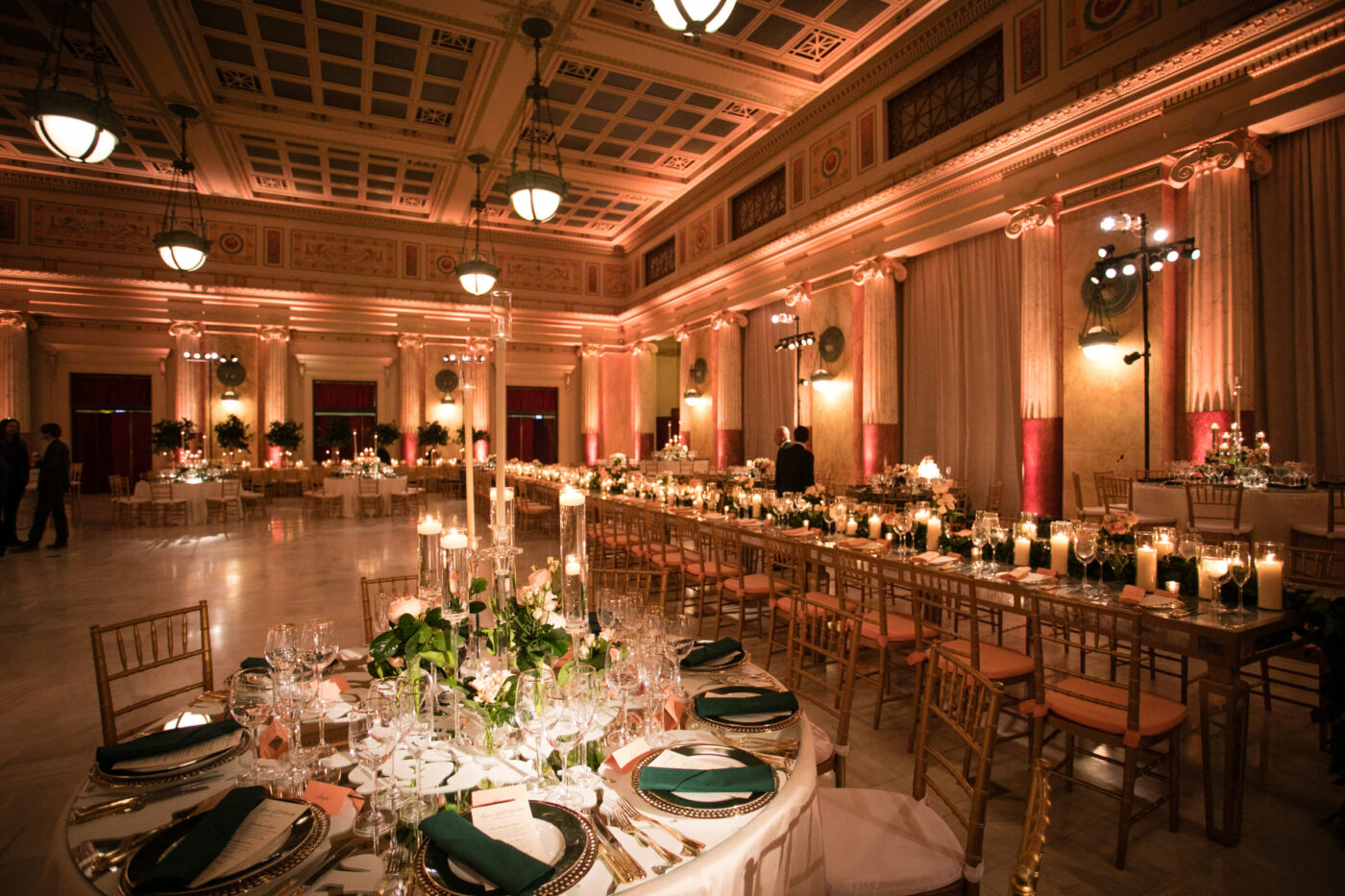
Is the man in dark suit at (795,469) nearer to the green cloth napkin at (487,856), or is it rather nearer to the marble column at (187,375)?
the green cloth napkin at (487,856)

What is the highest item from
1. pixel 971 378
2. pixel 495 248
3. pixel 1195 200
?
pixel 495 248

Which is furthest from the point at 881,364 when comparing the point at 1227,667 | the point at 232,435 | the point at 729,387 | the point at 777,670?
the point at 232,435

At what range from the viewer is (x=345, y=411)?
657 inches

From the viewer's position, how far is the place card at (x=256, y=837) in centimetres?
117

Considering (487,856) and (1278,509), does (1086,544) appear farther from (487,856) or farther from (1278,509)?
(1278,509)

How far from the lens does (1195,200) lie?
6031 mm

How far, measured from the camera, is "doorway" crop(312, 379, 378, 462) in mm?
16422

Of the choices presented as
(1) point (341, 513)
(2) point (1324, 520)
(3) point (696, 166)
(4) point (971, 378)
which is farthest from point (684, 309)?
(2) point (1324, 520)

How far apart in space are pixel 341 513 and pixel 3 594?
6173 mm

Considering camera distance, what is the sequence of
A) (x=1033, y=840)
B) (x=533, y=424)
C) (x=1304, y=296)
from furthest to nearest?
(x=533, y=424) < (x=1304, y=296) < (x=1033, y=840)

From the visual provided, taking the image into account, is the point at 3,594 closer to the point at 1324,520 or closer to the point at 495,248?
the point at 1324,520

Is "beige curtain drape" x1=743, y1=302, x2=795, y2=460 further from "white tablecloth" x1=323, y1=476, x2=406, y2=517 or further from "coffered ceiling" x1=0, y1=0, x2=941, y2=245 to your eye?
"white tablecloth" x1=323, y1=476, x2=406, y2=517

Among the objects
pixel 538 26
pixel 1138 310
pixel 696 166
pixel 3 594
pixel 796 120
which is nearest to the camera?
pixel 3 594

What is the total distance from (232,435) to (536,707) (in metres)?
15.7
